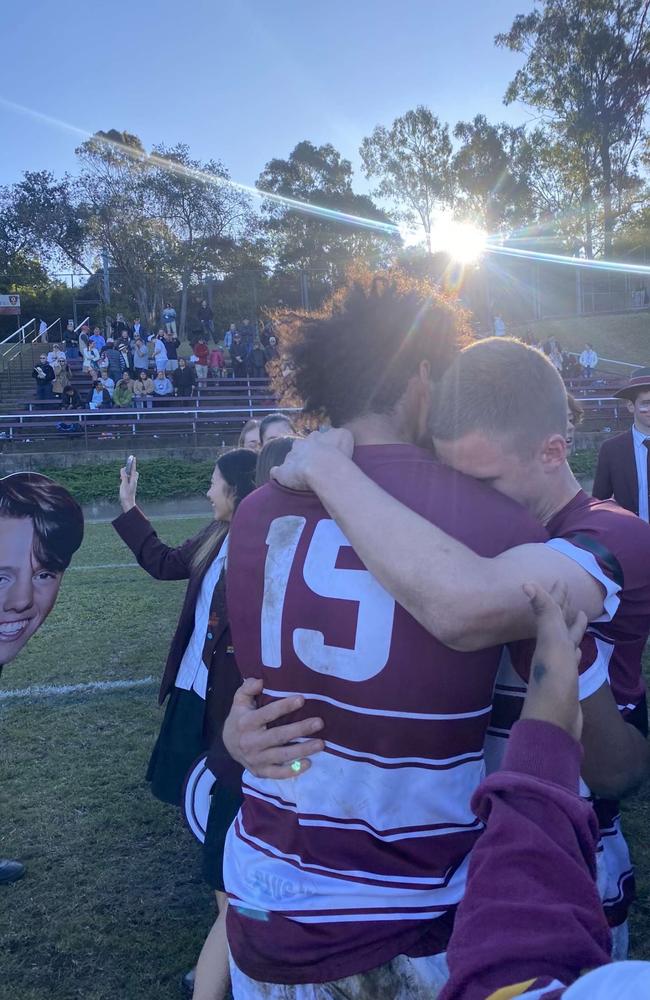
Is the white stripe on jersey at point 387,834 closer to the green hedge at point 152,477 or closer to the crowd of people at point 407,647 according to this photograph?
the crowd of people at point 407,647

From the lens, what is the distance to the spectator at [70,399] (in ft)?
69.3

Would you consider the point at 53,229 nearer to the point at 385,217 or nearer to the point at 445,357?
the point at 385,217

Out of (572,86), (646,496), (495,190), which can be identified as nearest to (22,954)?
(646,496)

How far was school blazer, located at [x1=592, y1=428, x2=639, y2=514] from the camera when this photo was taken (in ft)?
18.4

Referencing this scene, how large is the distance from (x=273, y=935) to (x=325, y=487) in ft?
2.72

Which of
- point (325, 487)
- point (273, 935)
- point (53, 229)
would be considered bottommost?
point (273, 935)

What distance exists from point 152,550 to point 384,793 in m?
2.50

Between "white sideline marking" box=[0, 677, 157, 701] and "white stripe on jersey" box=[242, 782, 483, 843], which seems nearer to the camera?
"white stripe on jersey" box=[242, 782, 483, 843]

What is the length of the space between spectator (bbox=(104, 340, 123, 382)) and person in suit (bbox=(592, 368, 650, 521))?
1884 centimetres

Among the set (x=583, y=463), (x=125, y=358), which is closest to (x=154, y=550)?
(x=583, y=463)

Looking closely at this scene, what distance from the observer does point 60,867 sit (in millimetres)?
3672

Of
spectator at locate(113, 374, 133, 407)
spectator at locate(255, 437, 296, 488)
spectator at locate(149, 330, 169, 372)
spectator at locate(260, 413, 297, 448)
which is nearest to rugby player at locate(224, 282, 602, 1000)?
spectator at locate(255, 437, 296, 488)

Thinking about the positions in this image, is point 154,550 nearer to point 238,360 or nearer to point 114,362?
point 114,362

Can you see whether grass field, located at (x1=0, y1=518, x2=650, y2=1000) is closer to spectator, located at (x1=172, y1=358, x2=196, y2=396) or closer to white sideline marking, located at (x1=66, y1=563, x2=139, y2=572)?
white sideline marking, located at (x1=66, y1=563, x2=139, y2=572)
